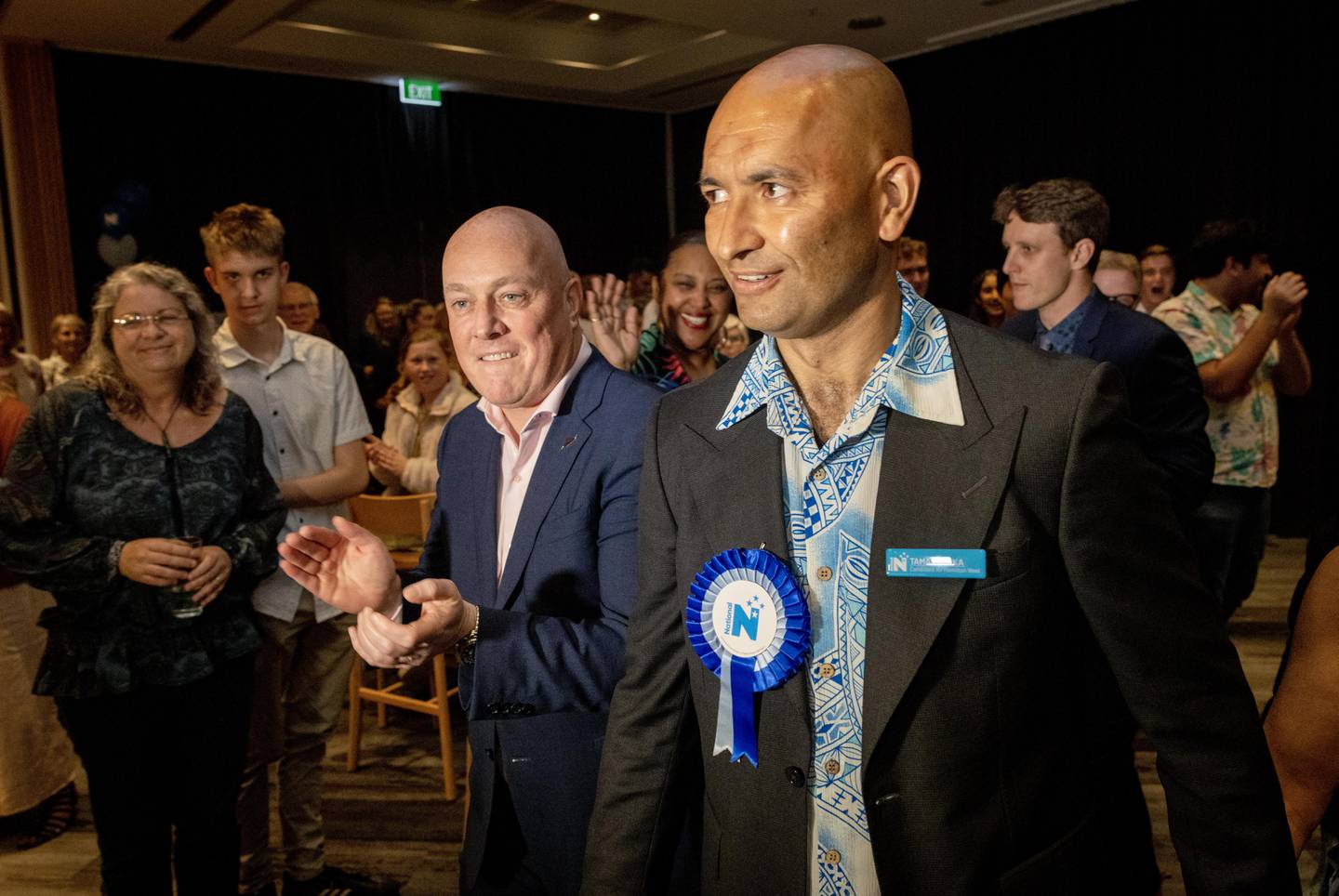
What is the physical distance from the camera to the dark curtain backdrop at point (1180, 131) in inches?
270

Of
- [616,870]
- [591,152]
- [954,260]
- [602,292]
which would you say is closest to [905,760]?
[616,870]

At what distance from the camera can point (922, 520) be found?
1.04 metres

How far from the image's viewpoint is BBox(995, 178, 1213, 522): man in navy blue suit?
8.42 feet

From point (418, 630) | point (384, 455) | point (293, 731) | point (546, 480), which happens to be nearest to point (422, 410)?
point (384, 455)

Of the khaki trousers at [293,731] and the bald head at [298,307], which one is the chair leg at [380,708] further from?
the bald head at [298,307]

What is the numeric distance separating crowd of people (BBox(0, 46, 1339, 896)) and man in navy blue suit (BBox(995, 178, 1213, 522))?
1367mm

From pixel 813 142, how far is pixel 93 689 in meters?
2.00

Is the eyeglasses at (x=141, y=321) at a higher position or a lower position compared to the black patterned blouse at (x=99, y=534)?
higher

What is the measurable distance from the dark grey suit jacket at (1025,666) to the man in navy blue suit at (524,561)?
1.50 ft

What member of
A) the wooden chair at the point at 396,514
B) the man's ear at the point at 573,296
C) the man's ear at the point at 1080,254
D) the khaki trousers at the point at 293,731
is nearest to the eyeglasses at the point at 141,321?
the khaki trousers at the point at 293,731

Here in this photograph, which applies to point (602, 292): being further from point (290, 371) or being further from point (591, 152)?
point (591, 152)

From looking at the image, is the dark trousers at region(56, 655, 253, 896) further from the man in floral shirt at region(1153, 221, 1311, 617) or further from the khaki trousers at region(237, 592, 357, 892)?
the man in floral shirt at region(1153, 221, 1311, 617)

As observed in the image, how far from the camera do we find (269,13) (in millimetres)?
7371

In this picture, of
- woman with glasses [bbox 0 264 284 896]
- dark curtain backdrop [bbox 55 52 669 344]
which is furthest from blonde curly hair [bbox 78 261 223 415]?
dark curtain backdrop [bbox 55 52 669 344]
